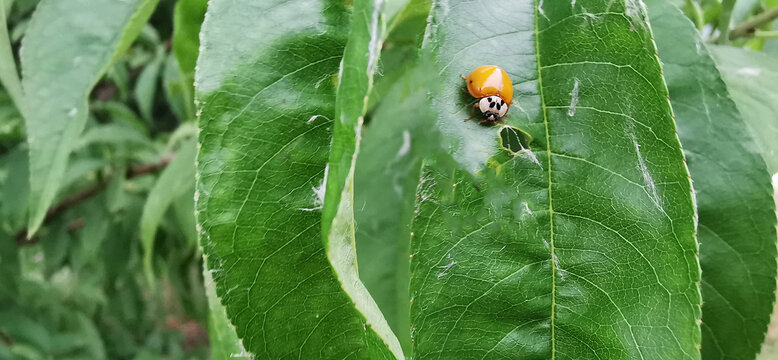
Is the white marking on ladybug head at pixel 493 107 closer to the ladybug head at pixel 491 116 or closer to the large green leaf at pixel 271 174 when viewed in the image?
the ladybug head at pixel 491 116

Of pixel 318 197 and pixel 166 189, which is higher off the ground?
pixel 318 197

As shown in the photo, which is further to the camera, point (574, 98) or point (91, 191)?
point (91, 191)

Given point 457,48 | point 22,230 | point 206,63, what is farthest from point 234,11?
point 22,230

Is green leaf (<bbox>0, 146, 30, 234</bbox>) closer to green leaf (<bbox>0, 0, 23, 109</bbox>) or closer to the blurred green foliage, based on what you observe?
the blurred green foliage

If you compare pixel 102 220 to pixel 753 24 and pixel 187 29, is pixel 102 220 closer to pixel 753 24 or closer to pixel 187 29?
pixel 187 29

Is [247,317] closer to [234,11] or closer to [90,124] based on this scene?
[234,11]

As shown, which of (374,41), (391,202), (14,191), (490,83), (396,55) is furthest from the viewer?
(14,191)

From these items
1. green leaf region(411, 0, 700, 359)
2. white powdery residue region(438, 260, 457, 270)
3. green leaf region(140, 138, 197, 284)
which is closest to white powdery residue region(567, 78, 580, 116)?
green leaf region(411, 0, 700, 359)

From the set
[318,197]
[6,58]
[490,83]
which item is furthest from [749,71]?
[6,58]
